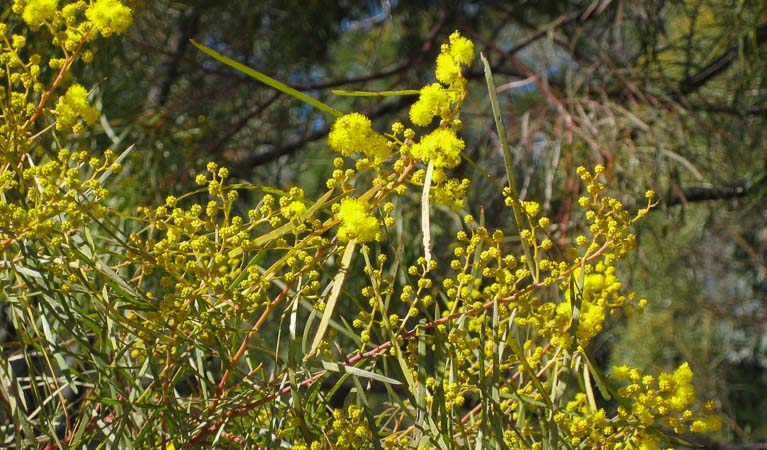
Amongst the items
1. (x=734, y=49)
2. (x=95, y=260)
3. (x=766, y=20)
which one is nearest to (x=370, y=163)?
(x=95, y=260)

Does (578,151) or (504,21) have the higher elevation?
(504,21)

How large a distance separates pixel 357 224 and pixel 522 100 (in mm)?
2031

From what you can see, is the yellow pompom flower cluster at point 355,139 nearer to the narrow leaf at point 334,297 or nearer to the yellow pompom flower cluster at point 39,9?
the narrow leaf at point 334,297

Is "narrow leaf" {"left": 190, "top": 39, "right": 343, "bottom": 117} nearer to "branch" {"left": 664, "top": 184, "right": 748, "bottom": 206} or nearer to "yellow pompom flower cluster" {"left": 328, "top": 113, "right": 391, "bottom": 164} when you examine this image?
"yellow pompom flower cluster" {"left": 328, "top": 113, "right": 391, "bottom": 164}

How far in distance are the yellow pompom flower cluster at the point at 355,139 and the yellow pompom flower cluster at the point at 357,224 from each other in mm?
50

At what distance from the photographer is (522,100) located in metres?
2.51

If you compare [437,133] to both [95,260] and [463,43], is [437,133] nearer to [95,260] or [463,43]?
[463,43]

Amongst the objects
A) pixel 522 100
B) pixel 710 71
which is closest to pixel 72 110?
pixel 710 71

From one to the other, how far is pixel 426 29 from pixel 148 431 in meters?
1.90

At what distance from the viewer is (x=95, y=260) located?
58 cm

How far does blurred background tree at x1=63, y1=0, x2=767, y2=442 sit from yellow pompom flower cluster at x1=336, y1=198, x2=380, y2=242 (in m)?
0.82

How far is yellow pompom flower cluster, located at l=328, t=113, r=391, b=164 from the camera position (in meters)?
0.59

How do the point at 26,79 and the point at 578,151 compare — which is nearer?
the point at 26,79

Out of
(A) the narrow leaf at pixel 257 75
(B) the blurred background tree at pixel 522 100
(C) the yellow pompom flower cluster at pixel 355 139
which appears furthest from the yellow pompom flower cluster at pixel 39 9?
(B) the blurred background tree at pixel 522 100
